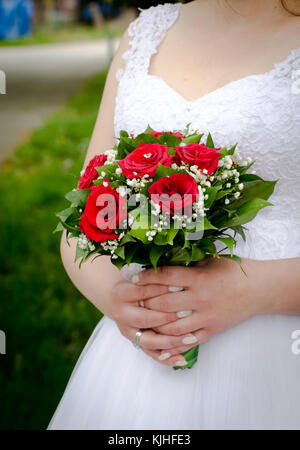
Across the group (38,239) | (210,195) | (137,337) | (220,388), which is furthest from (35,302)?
(210,195)

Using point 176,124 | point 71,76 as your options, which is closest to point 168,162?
point 176,124

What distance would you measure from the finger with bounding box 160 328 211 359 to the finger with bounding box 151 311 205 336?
25 mm

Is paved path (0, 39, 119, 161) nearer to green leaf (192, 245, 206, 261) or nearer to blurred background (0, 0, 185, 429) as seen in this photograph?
blurred background (0, 0, 185, 429)

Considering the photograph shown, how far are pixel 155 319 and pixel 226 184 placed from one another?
0.50 m

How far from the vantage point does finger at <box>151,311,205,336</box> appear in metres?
1.54

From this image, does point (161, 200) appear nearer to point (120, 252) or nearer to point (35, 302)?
point (120, 252)

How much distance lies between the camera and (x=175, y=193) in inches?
50.0

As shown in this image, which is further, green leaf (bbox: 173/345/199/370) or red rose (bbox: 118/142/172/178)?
green leaf (bbox: 173/345/199/370)

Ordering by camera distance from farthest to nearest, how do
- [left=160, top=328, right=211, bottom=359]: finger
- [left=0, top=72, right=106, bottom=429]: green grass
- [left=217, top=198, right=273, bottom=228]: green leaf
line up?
[left=0, top=72, right=106, bottom=429]: green grass < [left=160, top=328, right=211, bottom=359]: finger < [left=217, top=198, right=273, bottom=228]: green leaf

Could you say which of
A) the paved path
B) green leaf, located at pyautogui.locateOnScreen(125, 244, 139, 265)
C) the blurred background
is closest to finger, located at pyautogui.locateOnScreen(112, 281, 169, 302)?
green leaf, located at pyautogui.locateOnScreen(125, 244, 139, 265)

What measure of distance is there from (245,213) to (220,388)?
2.07ft

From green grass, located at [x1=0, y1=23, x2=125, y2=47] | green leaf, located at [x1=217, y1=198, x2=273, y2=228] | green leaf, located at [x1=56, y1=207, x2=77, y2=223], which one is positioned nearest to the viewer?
green leaf, located at [x1=217, y1=198, x2=273, y2=228]

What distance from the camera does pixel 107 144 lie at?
1854mm

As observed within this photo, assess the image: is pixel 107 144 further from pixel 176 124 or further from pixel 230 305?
pixel 230 305
